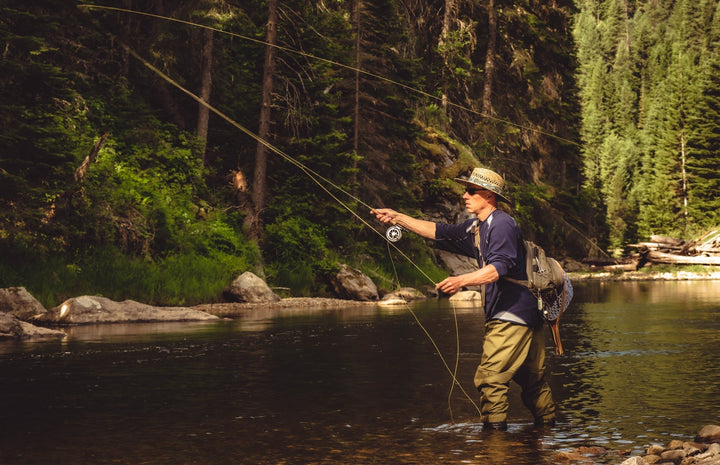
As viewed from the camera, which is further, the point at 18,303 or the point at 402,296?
the point at 402,296

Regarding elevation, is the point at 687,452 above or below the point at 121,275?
below

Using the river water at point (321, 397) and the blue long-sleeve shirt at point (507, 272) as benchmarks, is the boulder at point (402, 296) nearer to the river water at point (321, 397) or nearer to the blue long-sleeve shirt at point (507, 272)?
the river water at point (321, 397)

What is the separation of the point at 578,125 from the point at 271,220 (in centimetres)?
3621

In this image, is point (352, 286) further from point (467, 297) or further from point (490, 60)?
point (490, 60)

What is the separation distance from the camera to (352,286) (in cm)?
2612

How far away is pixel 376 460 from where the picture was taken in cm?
588

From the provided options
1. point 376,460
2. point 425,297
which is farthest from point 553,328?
point 425,297

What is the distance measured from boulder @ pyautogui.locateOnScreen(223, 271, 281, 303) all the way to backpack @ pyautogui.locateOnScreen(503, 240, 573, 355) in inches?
644

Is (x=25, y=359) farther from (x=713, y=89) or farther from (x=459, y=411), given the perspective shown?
(x=713, y=89)

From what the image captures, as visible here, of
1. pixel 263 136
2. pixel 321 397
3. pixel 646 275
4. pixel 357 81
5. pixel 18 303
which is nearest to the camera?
pixel 321 397

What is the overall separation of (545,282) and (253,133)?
2345 centimetres

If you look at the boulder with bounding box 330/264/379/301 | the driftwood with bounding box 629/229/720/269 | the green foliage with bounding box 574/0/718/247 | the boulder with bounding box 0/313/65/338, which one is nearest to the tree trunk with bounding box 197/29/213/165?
the boulder with bounding box 330/264/379/301

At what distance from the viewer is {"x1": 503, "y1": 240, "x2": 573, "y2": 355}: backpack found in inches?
270

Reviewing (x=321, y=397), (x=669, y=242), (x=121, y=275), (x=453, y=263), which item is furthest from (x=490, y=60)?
(x=321, y=397)
